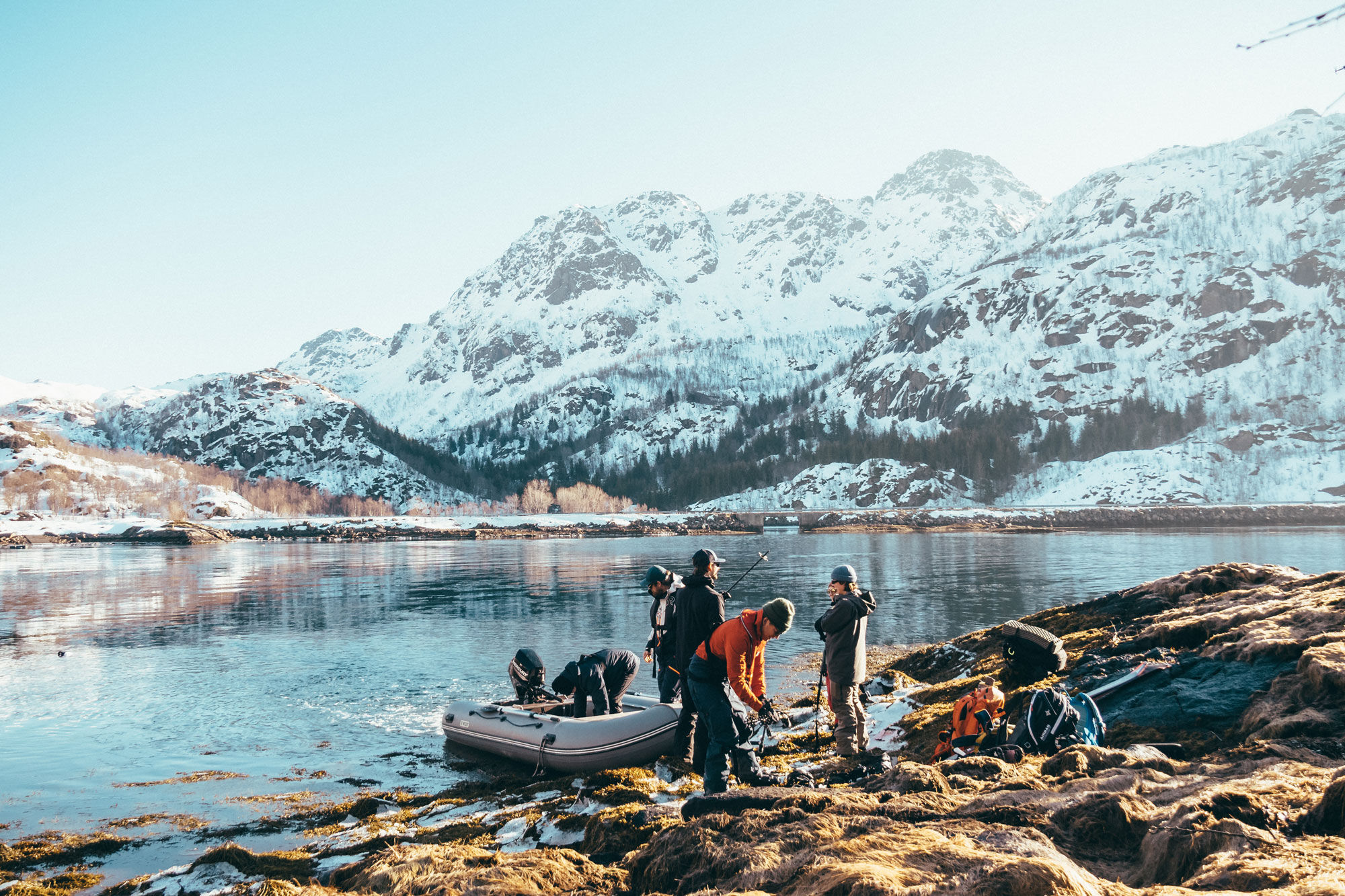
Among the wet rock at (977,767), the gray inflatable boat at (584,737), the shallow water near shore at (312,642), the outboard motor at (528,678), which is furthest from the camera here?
the outboard motor at (528,678)

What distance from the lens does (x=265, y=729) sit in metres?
18.4

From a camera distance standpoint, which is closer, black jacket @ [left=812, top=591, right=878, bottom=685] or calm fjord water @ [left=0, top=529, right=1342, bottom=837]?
black jacket @ [left=812, top=591, right=878, bottom=685]

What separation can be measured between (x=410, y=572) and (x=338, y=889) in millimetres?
56486

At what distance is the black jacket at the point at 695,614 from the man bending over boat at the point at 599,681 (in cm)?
371

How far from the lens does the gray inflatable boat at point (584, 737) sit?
13953 millimetres

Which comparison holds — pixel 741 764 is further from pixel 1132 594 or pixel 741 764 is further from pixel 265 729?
pixel 1132 594

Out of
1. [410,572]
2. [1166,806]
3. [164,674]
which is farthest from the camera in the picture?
[410,572]

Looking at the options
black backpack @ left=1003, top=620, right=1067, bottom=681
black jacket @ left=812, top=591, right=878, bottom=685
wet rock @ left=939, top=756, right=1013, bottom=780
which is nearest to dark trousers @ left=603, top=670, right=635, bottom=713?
black jacket @ left=812, top=591, right=878, bottom=685

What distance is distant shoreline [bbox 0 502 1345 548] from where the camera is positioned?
376 feet

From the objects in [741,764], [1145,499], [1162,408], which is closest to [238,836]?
[741,764]

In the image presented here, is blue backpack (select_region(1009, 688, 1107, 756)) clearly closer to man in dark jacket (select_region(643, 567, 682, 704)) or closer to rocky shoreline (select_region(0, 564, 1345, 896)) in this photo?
rocky shoreline (select_region(0, 564, 1345, 896))

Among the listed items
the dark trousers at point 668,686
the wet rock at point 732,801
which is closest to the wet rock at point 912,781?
the wet rock at point 732,801

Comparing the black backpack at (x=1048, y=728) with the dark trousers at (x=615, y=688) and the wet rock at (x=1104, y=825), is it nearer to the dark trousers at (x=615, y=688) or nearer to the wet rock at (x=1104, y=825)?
the wet rock at (x=1104, y=825)

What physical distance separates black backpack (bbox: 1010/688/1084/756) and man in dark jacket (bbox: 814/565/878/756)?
2.37m
